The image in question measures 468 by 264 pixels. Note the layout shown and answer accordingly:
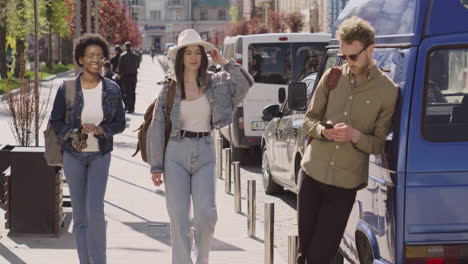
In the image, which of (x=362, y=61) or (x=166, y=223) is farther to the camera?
(x=166, y=223)

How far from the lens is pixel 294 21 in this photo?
55.5 m

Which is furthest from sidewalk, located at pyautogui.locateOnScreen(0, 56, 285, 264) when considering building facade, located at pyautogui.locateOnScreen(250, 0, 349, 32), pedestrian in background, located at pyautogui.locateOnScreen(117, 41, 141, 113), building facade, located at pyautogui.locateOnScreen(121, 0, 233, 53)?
building facade, located at pyautogui.locateOnScreen(121, 0, 233, 53)

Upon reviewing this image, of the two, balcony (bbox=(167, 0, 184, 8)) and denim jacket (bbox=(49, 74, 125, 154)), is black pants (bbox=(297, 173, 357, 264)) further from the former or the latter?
balcony (bbox=(167, 0, 184, 8))

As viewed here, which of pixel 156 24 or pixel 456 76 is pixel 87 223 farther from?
pixel 156 24

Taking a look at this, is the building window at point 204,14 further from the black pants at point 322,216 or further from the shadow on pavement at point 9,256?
the black pants at point 322,216

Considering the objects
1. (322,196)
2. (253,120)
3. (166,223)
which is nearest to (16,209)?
(166,223)

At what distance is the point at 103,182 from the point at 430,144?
2654mm

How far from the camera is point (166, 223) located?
10.9 meters

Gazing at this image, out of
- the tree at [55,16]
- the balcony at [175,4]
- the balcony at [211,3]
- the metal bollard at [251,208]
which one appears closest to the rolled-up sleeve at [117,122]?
the metal bollard at [251,208]

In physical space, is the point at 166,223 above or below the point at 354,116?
below

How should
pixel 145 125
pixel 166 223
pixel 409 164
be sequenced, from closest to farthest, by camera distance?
pixel 409 164 < pixel 145 125 < pixel 166 223

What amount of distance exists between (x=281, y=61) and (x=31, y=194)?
24.6ft

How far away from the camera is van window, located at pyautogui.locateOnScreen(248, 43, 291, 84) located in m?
16.5

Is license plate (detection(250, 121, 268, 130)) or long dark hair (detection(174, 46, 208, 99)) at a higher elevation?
long dark hair (detection(174, 46, 208, 99))
